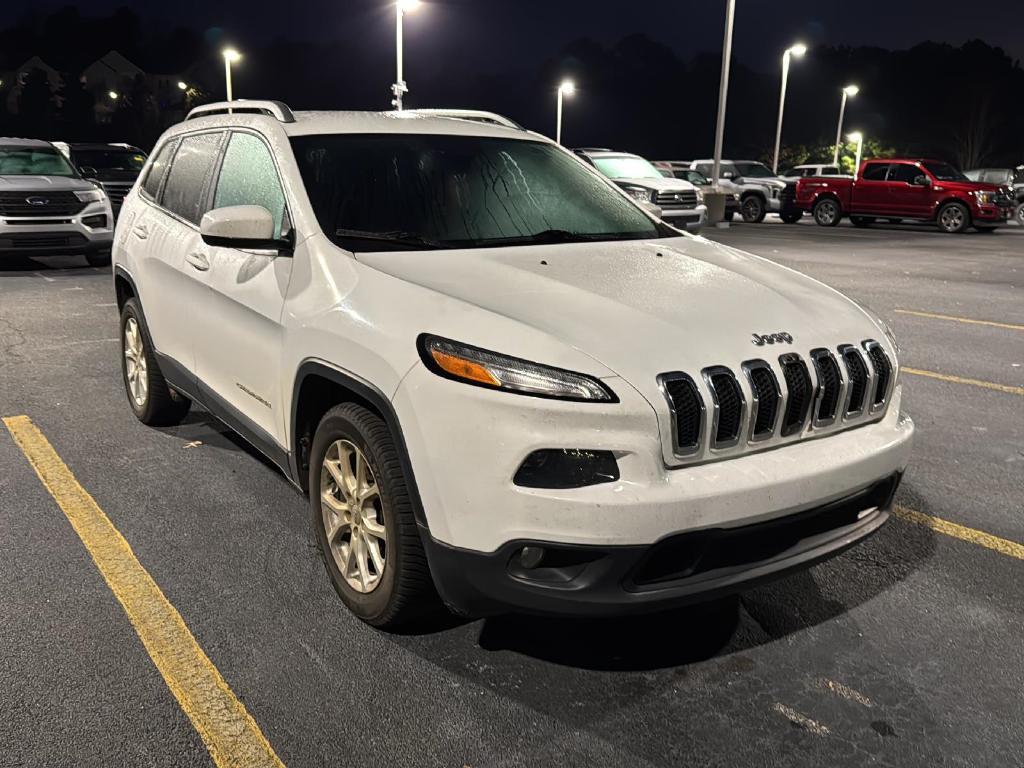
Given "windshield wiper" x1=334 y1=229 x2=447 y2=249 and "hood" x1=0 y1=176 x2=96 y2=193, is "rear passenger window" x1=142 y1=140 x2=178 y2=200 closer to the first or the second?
"windshield wiper" x1=334 y1=229 x2=447 y2=249

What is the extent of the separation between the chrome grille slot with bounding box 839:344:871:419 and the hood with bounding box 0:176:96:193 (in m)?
12.4

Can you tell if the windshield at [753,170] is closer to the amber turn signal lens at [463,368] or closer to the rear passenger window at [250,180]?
the rear passenger window at [250,180]

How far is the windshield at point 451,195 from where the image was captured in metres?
3.61

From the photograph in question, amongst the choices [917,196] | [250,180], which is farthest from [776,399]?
[917,196]

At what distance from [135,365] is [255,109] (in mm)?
2041

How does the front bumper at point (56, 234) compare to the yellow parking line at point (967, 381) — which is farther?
the front bumper at point (56, 234)

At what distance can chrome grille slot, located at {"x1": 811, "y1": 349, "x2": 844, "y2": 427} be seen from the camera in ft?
9.53

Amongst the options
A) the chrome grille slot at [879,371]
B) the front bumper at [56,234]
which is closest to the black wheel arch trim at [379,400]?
the chrome grille slot at [879,371]

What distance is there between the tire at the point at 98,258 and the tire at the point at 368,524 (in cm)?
1179

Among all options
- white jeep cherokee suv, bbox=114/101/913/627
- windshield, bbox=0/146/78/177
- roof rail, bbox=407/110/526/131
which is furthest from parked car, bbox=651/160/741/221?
white jeep cherokee suv, bbox=114/101/913/627

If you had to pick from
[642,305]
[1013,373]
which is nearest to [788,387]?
[642,305]

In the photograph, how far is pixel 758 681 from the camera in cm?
291

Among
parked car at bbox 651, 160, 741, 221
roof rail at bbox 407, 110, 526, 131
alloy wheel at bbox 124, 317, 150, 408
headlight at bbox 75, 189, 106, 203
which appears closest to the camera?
roof rail at bbox 407, 110, 526, 131

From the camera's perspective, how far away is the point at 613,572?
255cm
